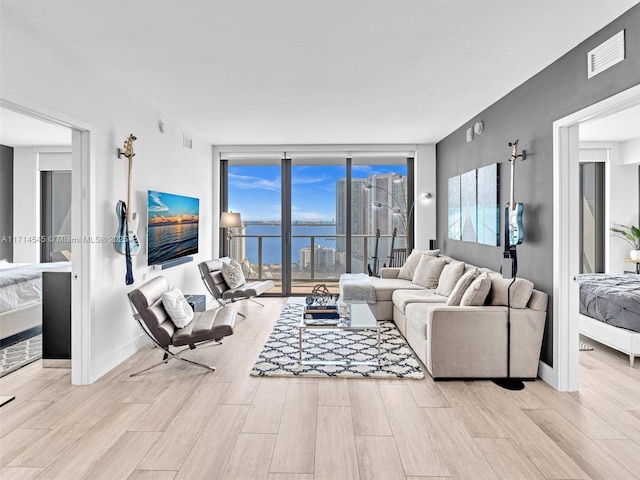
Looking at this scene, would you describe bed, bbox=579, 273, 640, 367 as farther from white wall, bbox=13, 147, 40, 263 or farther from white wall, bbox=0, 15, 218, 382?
white wall, bbox=13, 147, 40, 263

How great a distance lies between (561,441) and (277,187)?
6.46 m

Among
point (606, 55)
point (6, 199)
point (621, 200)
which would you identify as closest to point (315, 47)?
point (606, 55)

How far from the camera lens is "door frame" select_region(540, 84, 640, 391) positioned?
3268mm

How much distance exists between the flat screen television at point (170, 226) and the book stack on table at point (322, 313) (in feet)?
5.95

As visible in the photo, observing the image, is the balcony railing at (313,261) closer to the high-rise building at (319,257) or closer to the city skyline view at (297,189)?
the high-rise building at (319,257)

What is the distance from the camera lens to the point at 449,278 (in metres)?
4.97

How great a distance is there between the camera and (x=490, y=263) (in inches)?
190

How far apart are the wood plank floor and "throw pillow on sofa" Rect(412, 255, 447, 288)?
2.17 metres

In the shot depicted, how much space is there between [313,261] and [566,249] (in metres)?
5.40

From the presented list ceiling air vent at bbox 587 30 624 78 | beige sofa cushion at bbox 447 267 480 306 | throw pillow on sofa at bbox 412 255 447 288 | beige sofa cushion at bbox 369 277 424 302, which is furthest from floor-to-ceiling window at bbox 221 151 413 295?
ceiling air vent at bbox 587 30 624 78

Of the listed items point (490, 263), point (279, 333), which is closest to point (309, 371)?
point (279, 333)

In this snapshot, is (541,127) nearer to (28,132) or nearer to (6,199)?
(28,132)

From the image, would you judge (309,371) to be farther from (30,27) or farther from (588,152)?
(588,152)

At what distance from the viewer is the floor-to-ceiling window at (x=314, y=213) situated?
7.39m
